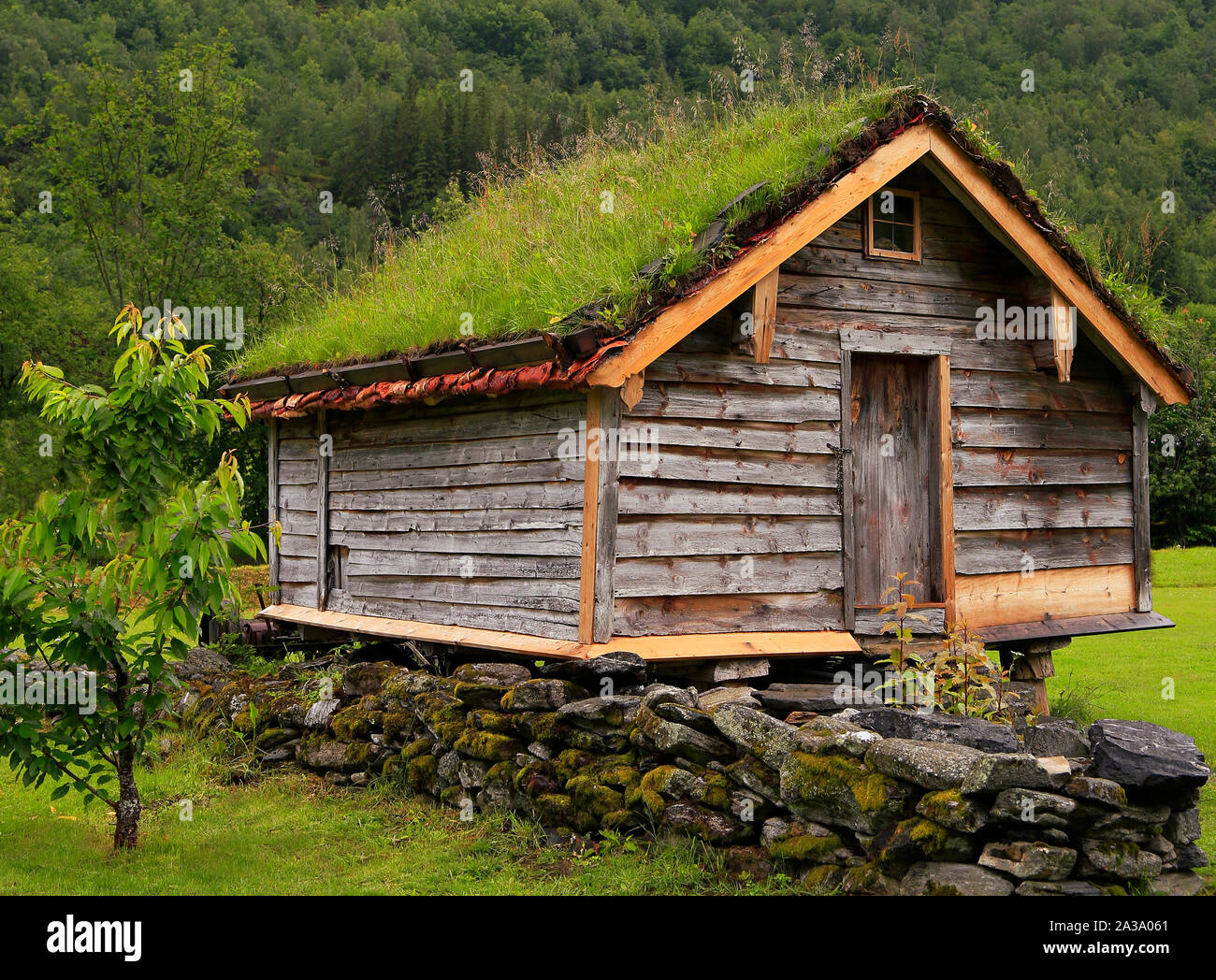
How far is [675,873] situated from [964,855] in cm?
163

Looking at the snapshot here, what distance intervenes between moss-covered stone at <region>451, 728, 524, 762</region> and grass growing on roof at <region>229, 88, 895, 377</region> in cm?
300

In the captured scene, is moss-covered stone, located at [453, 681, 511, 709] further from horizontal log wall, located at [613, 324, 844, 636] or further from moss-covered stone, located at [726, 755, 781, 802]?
moss-covered stone, located at [726, 755, 781, 802]

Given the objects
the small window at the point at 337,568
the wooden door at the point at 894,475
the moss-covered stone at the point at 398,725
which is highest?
the wooden door at the point at 894,475

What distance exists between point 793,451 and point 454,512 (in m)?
3.05

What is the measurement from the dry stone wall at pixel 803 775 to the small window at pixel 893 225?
4.25 m

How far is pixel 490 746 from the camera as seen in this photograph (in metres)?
7.50

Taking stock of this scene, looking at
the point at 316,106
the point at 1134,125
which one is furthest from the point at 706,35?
the point at 1134,125

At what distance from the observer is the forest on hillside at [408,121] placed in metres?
28.9

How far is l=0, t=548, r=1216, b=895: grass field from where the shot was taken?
239 inches

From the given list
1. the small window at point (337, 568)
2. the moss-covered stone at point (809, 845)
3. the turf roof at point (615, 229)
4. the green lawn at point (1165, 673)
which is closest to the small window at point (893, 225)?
the turf roof at point (615, 229)

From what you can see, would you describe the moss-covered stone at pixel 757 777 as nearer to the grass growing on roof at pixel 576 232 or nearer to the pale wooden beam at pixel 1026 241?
the grass growing on roof at pixel 576 232

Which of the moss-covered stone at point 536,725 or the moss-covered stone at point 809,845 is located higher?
the moss-covered stone at point 536,725

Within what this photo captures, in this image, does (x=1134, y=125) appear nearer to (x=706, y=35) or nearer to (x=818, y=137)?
(x=706, y=35)

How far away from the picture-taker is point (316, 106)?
59688 mm
